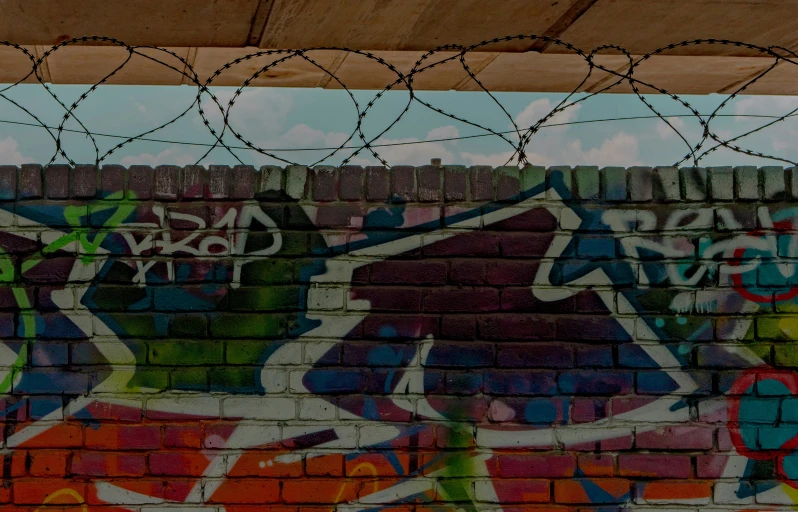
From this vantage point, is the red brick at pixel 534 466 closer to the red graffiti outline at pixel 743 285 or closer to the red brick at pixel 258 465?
the red brick at pixel 258 465

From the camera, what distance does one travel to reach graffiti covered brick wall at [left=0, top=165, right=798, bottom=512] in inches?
107

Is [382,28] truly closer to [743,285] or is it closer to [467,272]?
[467,272]

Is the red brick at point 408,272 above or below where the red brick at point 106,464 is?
above

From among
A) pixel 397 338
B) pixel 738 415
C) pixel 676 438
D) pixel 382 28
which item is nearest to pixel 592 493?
pixel 676 438

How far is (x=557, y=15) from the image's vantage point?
3848 millimetres

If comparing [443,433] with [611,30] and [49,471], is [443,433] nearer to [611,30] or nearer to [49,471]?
[49,471]

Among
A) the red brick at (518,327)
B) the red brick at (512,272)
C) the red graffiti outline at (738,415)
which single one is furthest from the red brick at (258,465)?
the red graffiti outline at (738,415)

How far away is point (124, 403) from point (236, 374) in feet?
1.50

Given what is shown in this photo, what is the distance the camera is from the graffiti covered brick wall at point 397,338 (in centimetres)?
271

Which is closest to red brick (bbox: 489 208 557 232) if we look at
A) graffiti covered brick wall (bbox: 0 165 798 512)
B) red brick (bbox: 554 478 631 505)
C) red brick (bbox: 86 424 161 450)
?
graffiti covered brick wall (bbox: 0 165 798 512)

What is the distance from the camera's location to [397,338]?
2.74m

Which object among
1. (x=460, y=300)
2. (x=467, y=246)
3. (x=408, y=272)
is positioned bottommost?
(x=460, y=300)

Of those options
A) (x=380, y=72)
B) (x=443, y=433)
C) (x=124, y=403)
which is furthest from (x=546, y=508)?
(x=380, y=72)

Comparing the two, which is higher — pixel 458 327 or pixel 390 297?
pixel 390 297
